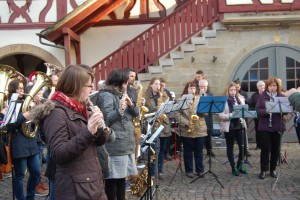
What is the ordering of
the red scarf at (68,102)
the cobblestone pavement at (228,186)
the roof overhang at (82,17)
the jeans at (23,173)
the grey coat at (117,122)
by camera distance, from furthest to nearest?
the roof overhang at (82,17)
the cobblestone pavement at (228,186)
the jeans at (23,173)
the grey coat at (117,122)
the red scarf at (68,102)

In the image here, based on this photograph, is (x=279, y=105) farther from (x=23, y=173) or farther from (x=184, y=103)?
(x=23, y=173)

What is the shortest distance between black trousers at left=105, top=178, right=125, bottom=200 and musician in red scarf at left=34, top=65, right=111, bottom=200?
6.02 ft

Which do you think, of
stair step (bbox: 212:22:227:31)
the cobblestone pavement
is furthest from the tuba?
stair step (bbox: 212:22:227:31)

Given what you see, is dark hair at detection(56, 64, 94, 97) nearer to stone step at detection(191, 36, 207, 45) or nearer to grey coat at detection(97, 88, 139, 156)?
grey coat at detection(97, 88, 139, 156)

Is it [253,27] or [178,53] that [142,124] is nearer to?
[178,53]

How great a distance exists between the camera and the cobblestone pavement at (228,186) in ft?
24.5

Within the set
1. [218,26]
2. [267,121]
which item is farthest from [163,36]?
[267,121]

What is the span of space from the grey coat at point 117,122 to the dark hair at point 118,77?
0.10m

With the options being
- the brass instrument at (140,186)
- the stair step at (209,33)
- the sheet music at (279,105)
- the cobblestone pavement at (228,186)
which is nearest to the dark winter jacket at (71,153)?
the brass instrument at (140,186)

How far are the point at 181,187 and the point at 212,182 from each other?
671 mm

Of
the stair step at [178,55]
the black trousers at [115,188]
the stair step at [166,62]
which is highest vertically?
the stair step at [178,55]

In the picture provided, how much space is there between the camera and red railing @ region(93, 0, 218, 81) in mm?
13969

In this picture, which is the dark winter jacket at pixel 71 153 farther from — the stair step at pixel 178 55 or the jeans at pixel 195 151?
the stair step at pixel 178 55

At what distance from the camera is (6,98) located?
6.79m
